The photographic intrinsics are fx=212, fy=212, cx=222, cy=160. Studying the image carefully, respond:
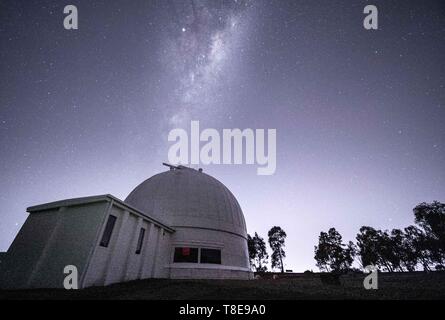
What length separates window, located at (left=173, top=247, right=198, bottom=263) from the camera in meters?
17.8

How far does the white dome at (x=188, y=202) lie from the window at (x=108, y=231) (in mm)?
7588

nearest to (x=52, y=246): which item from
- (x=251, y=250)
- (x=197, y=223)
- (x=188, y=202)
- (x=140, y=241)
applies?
(x=140, y=241)

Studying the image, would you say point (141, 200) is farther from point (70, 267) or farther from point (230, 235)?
point (70, 267)

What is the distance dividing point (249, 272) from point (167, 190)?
12048 mm

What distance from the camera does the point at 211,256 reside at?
18.9 meters

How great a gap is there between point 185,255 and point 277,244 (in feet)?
151

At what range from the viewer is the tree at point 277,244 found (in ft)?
184

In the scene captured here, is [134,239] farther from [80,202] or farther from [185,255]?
[185,255]

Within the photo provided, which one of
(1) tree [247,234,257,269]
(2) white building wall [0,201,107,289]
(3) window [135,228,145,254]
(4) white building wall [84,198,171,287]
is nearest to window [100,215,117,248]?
(4) white building wall [84,198,171,287]

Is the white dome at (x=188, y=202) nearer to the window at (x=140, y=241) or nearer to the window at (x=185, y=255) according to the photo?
the window at (x=185, y=255)

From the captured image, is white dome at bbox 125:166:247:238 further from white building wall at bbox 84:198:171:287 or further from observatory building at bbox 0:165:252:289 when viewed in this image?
white building wall at bbox 84:198:171:287

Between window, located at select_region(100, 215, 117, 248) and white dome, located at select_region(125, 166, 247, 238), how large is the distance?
7.59m

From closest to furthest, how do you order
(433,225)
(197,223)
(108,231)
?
(108,231), (197,223), (433,225)

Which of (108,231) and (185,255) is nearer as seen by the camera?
(108,231)
